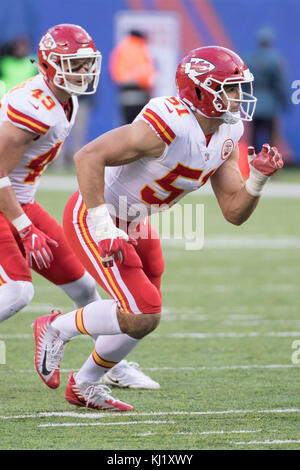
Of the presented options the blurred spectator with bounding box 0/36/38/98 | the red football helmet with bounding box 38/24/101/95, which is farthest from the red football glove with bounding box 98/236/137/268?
the blurred spectator with bounding box 0/36/38/98

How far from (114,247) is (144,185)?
426 mm

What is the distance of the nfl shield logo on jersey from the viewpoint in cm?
447

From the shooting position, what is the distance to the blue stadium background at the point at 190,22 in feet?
55.6

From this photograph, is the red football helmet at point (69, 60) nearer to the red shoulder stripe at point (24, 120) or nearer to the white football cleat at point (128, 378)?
the red shoulder stripe at point (24, 120)

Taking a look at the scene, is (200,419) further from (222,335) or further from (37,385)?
(222,335)

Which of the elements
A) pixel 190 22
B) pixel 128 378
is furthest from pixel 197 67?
pixel 190 22

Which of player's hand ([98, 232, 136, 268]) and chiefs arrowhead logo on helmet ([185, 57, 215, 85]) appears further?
chiefs arrowhead logo on helmet ([185, 57, 215, 85])

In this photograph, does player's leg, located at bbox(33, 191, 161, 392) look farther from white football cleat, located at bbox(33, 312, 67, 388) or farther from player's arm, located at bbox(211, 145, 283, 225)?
player's arm, located at bbox(211, 145, 283, 225)

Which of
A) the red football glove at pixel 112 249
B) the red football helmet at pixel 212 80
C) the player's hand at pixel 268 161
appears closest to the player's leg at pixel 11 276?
the red football glove at pixel 112 249

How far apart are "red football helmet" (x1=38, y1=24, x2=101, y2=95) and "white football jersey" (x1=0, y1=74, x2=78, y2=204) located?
0.27ft

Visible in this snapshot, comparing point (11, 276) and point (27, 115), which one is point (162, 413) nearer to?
point (11, 276)

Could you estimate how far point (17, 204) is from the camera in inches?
181

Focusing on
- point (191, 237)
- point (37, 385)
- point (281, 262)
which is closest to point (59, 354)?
point (37, 385)

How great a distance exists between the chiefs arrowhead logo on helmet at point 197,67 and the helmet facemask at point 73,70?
26.9 inches
